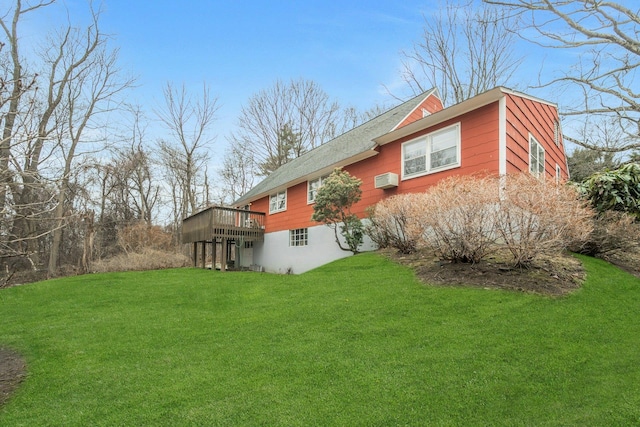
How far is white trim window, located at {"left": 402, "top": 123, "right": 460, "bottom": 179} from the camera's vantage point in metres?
8.81

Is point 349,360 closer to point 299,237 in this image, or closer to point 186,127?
point 299,237

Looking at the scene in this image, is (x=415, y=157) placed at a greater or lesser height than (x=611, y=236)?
greater

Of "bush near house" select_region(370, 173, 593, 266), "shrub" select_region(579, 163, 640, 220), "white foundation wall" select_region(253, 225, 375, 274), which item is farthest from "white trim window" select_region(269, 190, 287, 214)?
"shrub" select_region(579, 163, 640, 220)

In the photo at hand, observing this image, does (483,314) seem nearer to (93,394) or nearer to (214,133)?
(93,394)

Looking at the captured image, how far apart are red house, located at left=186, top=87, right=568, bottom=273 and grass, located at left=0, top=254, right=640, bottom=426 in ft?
12.1

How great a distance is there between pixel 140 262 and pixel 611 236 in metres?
17.7

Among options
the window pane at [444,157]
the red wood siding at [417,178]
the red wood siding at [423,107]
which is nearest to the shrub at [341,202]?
the red wood siding at [417,178]

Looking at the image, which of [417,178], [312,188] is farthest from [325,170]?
[417,178]

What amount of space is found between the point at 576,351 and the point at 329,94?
24.2 meters

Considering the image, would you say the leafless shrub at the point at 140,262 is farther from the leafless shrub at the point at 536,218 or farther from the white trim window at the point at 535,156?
the white trim window at the point at 535,156

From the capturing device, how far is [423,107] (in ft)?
42.0

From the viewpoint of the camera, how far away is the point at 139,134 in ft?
77.6

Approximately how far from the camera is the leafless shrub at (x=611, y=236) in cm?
709

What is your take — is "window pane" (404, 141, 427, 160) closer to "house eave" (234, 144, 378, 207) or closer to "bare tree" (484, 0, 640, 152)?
"house eave" (234, 144, 378, 207)
